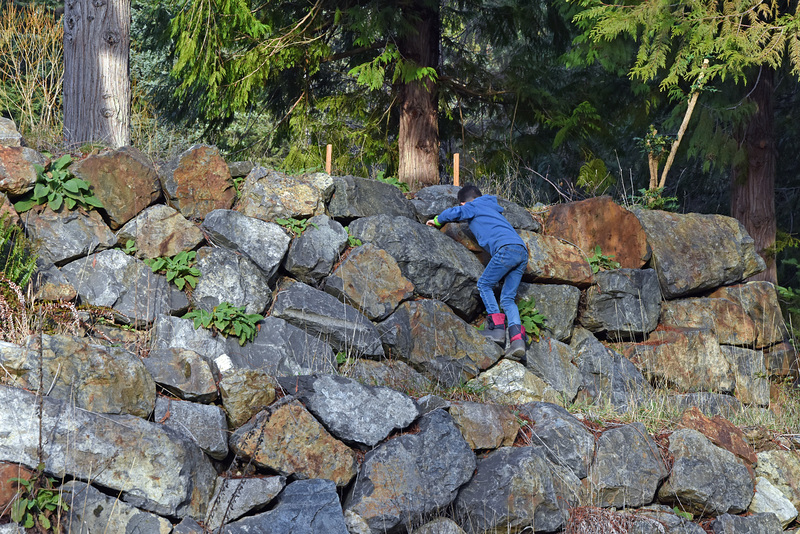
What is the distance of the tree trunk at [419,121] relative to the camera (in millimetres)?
9172

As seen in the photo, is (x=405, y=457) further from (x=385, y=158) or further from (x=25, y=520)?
(x=385, y=158)

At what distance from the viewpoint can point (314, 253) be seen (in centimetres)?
641

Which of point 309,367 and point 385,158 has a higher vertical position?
point 385,158

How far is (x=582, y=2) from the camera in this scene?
813 cm

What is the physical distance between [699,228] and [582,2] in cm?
317

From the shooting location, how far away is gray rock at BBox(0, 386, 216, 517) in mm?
3861

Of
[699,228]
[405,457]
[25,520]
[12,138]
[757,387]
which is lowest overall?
[757,387]

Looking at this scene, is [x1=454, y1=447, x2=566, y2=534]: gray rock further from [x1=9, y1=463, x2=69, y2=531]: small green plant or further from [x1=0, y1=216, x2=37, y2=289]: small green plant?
[x1=0, y1=216, x2=37, y2=289]: small green plant

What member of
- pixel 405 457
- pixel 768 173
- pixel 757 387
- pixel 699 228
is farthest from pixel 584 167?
pixel 405 457

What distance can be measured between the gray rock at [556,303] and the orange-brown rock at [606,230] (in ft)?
2.61

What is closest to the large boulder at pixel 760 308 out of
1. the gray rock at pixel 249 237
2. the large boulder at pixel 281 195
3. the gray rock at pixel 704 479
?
the gray rock at pixel 704 479

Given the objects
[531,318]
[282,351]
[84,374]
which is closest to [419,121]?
[531,318]

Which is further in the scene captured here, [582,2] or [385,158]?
[385,158]

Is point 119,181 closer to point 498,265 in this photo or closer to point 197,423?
point 197,423
